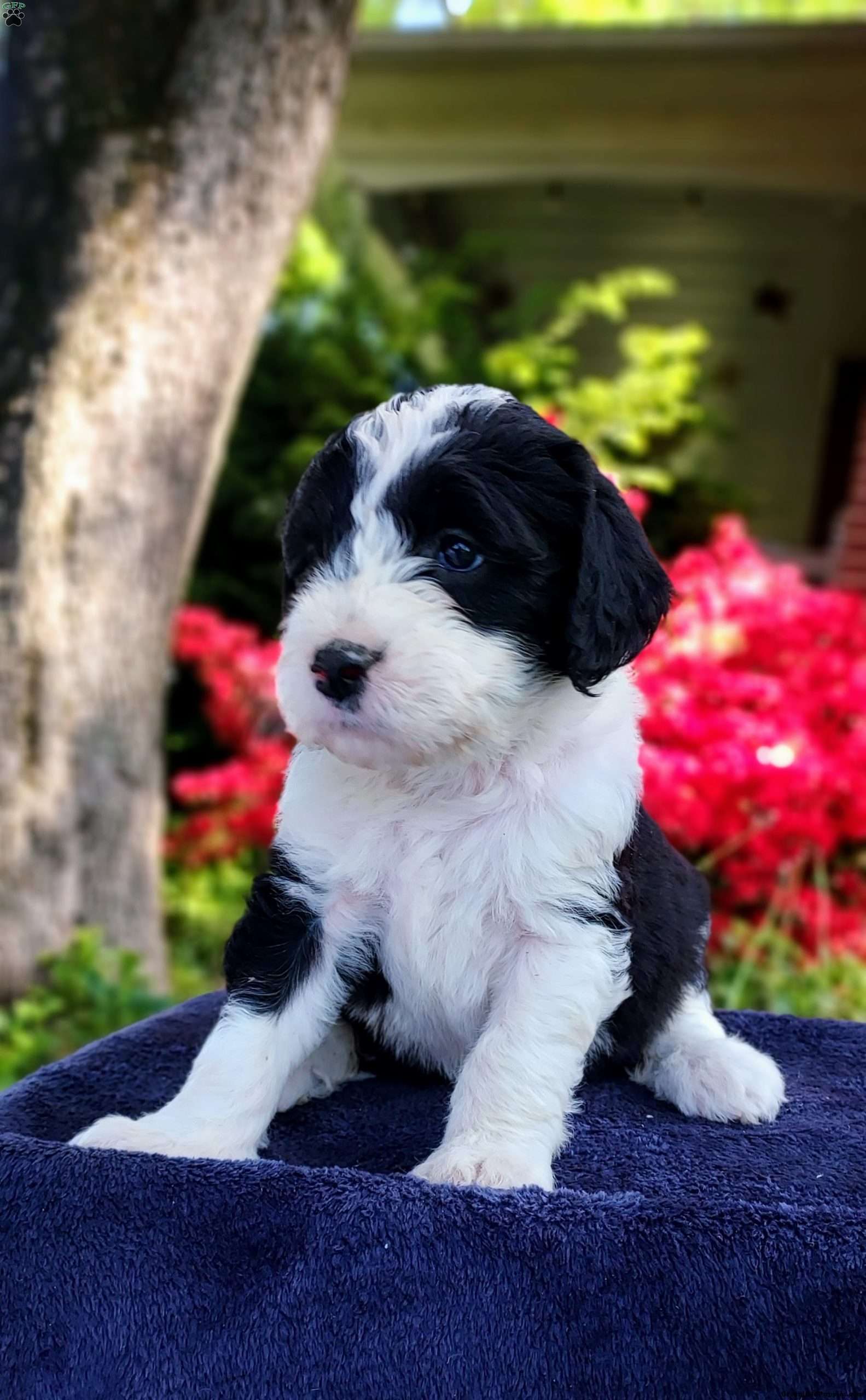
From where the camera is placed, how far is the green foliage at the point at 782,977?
5207 millimetres

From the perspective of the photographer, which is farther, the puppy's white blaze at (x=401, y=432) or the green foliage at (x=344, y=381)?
the green foliage at (x=344, y=381)

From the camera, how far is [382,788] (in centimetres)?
192

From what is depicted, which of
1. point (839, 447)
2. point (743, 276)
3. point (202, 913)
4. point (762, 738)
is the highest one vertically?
point (743, 276)

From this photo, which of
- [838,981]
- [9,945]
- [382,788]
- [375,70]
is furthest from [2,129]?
[375,70]

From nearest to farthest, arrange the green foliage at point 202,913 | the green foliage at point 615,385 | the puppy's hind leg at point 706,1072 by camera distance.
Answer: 1. the puppy's hind leg at point 706,1072
2. the green foliage at point 202,913
3. the green foliage at point 615,385

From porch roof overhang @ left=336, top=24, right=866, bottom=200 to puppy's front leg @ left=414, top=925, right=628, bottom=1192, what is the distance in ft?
31.4

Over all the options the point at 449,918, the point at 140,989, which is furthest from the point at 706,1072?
the point at 140,989

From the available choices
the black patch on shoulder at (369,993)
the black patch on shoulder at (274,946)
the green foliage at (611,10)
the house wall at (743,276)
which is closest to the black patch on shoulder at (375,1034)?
the black patch on shoulder at (369,993)

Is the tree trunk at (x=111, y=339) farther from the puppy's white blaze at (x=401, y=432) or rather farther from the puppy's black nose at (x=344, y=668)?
the puppy's black nose at (x=344, y=668)

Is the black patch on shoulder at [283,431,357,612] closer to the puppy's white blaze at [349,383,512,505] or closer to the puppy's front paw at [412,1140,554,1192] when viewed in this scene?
the puppy's white blaze at [349,383,512,505]

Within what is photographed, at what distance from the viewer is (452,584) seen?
1797 mm

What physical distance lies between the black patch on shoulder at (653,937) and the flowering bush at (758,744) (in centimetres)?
213

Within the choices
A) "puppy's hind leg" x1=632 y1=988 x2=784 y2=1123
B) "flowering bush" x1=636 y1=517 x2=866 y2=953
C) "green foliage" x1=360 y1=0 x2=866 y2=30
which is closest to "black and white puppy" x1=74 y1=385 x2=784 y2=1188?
"puppy's hind leg" x1=632 y1=988 x2=784 y2=1123

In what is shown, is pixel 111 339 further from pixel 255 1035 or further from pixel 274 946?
pixel 255 1035
